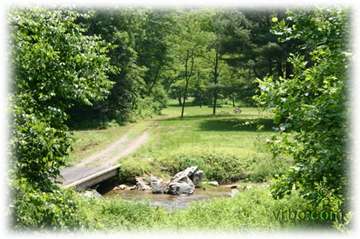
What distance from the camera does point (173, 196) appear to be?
1911 cm

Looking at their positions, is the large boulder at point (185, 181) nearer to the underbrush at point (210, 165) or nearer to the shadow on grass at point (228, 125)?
the underbrush at point (210, 165)

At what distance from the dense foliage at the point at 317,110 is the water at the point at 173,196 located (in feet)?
34.3

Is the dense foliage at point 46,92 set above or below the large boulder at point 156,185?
above

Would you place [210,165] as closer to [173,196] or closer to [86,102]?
[173,196]

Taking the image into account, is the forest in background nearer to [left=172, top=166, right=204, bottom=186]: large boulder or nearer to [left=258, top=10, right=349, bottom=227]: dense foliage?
[left=258, top=10, right=349, bottom=227]: dense foliage

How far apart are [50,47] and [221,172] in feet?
50.6

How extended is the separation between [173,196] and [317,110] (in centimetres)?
1309

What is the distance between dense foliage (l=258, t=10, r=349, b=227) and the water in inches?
411

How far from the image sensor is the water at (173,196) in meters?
18.0

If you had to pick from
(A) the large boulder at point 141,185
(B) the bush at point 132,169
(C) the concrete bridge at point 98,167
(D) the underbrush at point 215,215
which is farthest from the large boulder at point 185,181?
(D) the underbrush at point 215,215

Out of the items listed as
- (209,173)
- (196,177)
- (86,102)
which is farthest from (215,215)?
(209,173)

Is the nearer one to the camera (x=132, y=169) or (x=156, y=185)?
(x=156, y=185)

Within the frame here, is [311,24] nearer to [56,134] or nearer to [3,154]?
[56,134]

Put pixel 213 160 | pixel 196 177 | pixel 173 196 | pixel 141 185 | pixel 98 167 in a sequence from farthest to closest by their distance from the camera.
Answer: pixel 213 160
pixel 98 167
pixel 196 177
pixel 141 185
pixel 173 196
